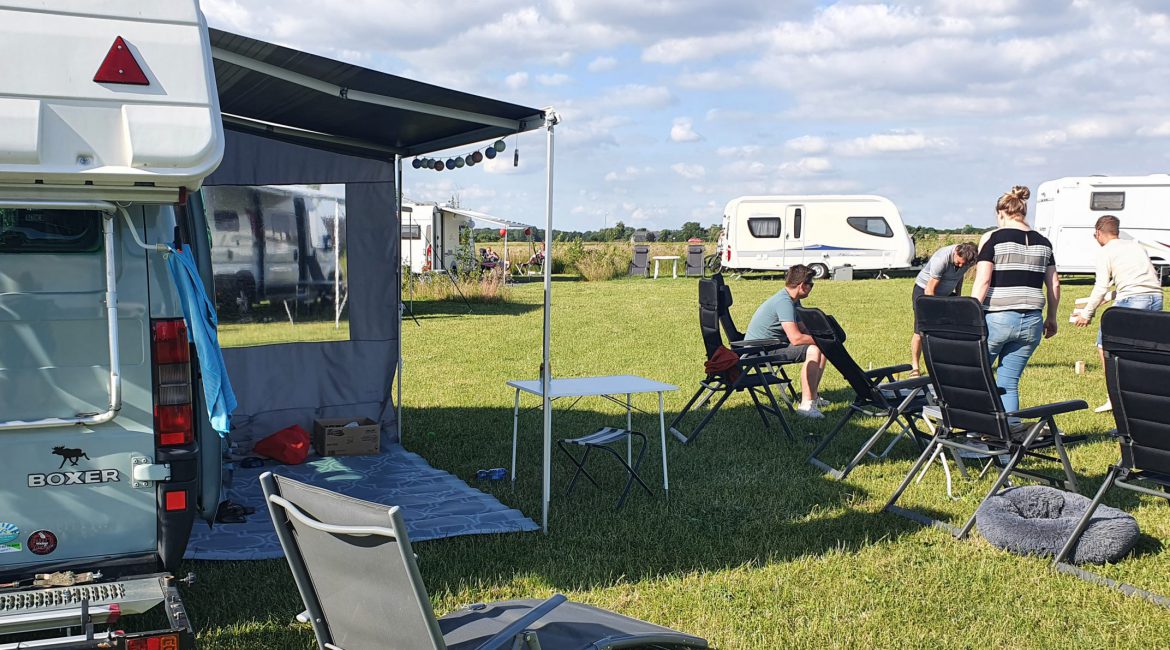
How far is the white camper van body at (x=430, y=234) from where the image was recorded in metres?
22.2

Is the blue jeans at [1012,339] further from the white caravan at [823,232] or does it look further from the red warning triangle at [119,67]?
the white caravan at [823,232]

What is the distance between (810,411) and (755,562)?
10.4 feet

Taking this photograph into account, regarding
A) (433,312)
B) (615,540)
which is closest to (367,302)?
(615,540)

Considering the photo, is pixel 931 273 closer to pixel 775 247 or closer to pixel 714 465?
pixel 714 465

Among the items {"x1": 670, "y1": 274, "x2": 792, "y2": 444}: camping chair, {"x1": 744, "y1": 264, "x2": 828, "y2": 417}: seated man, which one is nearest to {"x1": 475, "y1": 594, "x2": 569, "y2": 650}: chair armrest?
{"x1": 670, "y1": 274, "x2": 792, "y2": 444}: camping chair

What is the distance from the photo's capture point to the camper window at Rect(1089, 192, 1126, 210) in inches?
803

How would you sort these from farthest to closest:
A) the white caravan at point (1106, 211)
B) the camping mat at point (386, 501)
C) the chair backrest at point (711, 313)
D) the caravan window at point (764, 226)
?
the caravan window at point (764, 226) < the white caravan at point (1106, 211) < the chair backrest at point (711, 313) < the camping mat at point (386, 501)

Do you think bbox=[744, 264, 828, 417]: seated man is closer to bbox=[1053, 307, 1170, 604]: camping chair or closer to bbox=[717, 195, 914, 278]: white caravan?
bbox=[1053, 307, 1170, 604]: camping chair

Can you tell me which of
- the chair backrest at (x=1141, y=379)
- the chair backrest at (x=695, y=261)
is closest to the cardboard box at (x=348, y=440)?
the chair backrest at (x=1141, y=379)

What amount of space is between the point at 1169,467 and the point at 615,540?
2334mm

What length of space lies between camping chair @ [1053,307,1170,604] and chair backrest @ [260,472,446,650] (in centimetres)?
298

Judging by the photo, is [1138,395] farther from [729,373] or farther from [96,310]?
[96,310]

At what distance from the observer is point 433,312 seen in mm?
16406

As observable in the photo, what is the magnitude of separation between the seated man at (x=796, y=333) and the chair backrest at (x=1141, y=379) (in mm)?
3077
